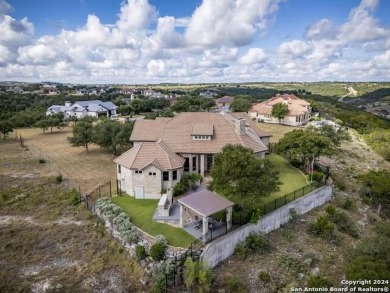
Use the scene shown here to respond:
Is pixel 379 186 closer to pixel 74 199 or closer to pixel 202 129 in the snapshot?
pixel 202 129

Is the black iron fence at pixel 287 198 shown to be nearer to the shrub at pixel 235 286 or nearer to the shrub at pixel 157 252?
the shrub at pixel 235 286

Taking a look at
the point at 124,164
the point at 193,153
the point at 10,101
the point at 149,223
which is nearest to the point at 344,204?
the point at 193,153

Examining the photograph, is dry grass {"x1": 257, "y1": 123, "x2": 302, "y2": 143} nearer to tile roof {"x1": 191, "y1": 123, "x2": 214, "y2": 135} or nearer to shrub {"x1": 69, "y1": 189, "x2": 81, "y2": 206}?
tile roof {"x1": 191, "y1": 123, "x2": 214, "y2": 135}

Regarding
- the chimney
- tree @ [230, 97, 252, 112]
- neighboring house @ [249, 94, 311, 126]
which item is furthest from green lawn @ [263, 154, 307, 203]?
tree @ [230, 97, 252, 112]

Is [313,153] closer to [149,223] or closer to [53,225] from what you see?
[149,223]

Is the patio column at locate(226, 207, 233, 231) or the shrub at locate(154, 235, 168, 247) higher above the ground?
the patio column at locate(226, 207, 233, 231)

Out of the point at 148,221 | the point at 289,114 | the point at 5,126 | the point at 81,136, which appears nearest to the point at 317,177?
the point at 148,221
